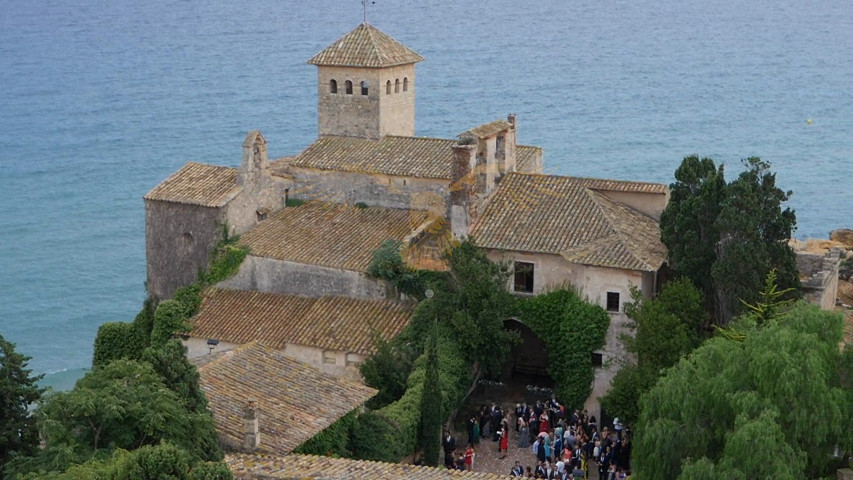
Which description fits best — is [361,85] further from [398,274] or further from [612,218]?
[612,218]

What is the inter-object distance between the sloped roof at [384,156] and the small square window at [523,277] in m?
4.50

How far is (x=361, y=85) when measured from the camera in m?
48.2

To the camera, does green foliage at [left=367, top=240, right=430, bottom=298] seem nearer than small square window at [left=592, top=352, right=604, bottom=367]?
No

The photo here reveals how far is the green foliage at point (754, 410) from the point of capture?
90.7ft

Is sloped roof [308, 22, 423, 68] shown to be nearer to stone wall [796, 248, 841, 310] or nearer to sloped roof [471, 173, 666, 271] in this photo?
sloped roof [471, 173, 666, 271]

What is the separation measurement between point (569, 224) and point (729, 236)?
16.0 feet

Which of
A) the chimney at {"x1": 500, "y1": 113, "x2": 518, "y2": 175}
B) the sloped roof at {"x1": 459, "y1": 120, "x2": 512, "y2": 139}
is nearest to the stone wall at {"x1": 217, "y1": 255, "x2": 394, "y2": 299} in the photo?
the sloped roof at {"x1": 459, "y1": 120, "x2": 512, "y2": 139}

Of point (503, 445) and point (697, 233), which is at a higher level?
point (697, 233)

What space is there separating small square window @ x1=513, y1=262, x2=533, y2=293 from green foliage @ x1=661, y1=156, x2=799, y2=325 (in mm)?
3835

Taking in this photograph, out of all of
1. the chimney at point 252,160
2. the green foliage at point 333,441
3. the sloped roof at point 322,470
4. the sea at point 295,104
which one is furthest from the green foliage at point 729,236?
the sea at point 295,104

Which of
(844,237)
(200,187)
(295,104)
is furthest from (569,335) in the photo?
(295,104)

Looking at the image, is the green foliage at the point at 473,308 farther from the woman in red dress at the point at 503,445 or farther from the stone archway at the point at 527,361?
the woman in red dress at the point at 503,445

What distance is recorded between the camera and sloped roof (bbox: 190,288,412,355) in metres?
40.9

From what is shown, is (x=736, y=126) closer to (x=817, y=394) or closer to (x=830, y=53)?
(x=830, y=53)
